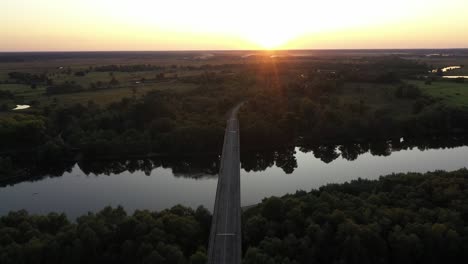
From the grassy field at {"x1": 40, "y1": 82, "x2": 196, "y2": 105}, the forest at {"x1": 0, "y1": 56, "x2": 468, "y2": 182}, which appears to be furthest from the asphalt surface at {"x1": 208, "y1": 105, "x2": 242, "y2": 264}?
the grassy field at {"x1": 40, "y1": 82, "x2": 196, "y2": 105}

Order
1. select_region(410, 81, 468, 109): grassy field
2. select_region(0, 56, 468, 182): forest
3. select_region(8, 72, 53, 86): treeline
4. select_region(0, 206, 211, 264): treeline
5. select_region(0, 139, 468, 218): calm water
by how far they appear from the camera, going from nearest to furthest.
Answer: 1. select_region(0, 206, 211, 264): treeline
2. select_region(0, 139, 468, 218): calm water
3. select_region(0, 56, 468, 182): forest
4. select_region(410, 81, 468, 109): grassy field
5. select_region(8, 72, 53, 86): treeline

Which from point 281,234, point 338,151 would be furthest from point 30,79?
point 281,234

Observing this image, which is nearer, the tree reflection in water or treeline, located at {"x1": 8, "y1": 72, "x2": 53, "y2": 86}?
the tree reflection in water


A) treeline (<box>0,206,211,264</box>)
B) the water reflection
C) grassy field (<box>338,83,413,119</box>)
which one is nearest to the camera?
treeline (<box>0,206,211,264</box>)

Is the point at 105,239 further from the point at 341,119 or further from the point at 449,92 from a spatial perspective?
the point at 449,92

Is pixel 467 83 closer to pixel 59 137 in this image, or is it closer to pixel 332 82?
pixel 332 82

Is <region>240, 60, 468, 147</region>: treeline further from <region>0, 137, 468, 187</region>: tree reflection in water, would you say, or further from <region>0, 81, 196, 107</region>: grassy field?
<region>0, 81, 196, 107</region>: grassy field

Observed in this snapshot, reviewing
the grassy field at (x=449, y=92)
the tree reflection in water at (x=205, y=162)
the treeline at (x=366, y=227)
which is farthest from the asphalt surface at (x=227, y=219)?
the grassy field at (x=449, y=92)
